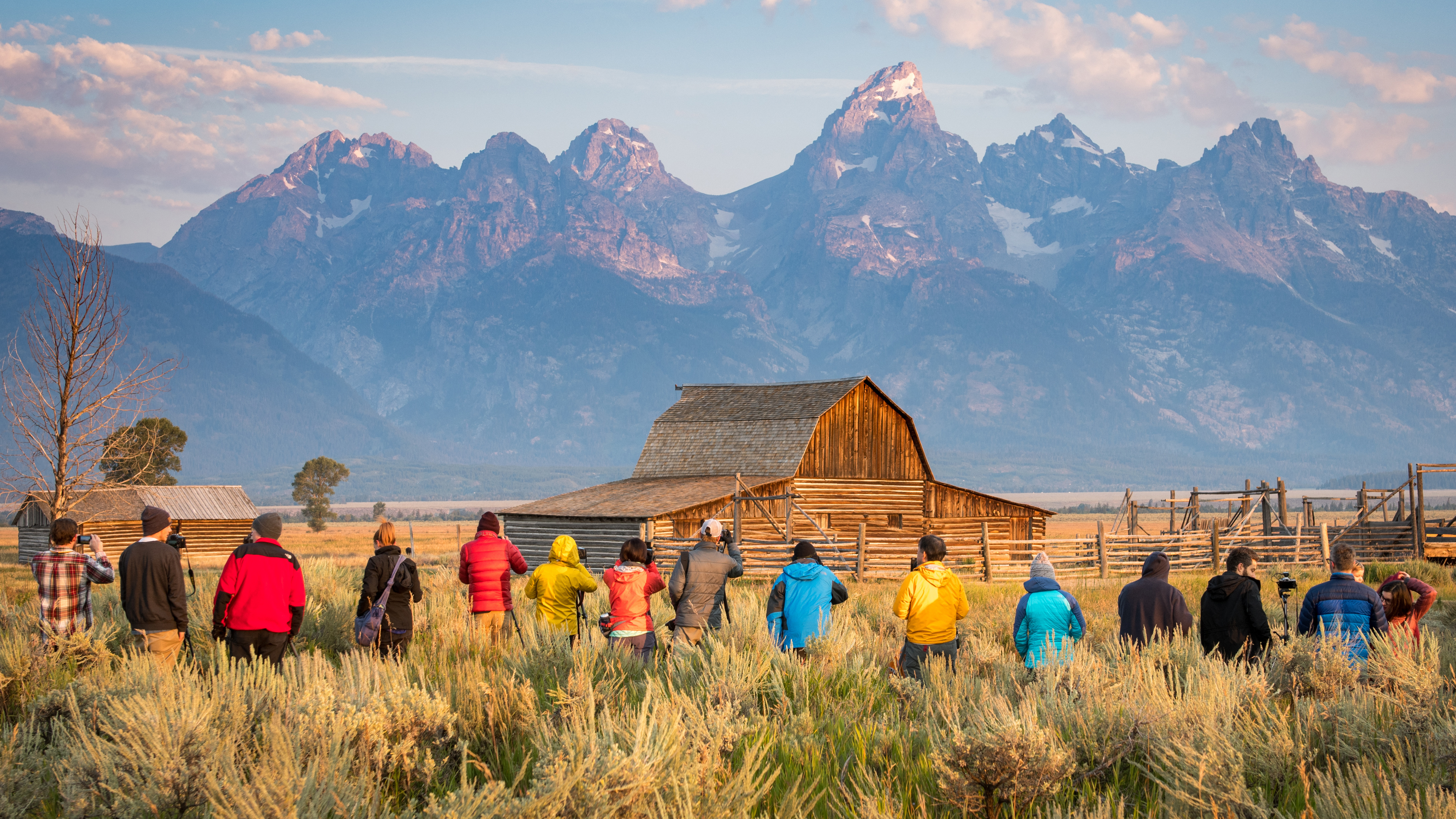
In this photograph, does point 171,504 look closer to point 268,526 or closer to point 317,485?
point 317,485

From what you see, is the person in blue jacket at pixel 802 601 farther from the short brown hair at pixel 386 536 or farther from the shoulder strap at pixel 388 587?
the short brown hair at pixel 386 536

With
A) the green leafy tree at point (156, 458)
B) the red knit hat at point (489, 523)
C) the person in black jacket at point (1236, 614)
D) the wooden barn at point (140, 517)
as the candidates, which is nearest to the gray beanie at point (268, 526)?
the red knit hat at point (489, 523)

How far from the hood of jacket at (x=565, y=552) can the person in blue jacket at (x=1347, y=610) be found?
229 inches

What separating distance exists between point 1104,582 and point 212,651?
20.4m

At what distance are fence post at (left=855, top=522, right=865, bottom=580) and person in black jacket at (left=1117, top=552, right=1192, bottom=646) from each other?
1728 centimetres

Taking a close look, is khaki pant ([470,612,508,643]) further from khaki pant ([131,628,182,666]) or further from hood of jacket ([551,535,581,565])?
khaki pant ([131,628,182,666])

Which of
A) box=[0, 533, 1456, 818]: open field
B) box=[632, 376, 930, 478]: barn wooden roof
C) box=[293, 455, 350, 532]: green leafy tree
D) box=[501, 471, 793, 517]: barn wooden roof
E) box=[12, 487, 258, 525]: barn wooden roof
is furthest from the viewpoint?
box=[293, 455, 350, 532]: green leafy tree

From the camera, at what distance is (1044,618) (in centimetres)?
822

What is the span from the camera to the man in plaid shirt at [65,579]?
8.80m

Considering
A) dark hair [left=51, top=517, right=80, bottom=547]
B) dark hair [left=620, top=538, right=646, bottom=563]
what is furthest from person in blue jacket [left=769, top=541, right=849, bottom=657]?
dark hair [left=51, top=517, right=80, bottom=547]

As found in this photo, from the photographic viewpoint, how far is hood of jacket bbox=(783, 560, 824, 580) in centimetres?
898

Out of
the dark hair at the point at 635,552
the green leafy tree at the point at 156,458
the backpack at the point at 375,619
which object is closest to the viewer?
the dark hair at the point at 635,552

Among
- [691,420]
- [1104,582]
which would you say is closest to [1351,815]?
[1104,582]

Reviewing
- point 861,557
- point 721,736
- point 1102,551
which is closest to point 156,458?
point 861,557
